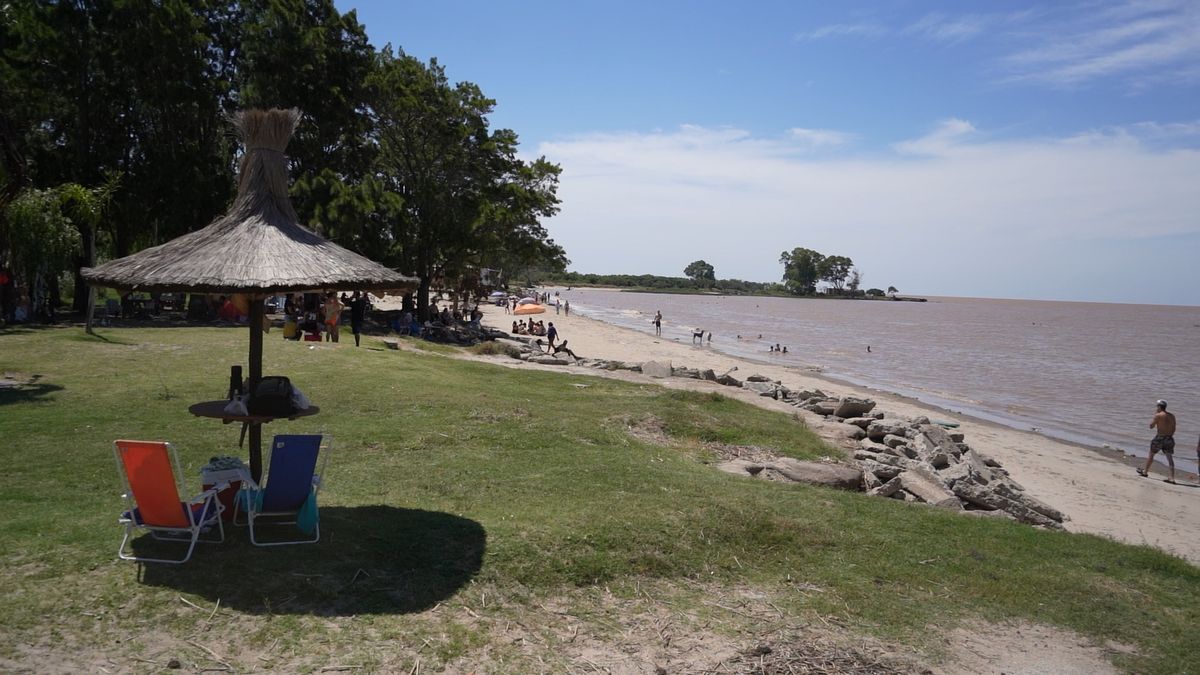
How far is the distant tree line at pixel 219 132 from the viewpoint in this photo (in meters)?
23.3

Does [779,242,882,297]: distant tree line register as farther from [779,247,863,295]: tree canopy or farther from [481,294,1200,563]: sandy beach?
[481,294,1200,563]: sandy beach

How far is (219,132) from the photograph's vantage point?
29219 millimetres

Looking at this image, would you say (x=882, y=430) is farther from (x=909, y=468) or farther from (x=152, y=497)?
(x=152, y=497)

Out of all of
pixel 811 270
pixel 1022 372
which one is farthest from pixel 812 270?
pixel 1022 372

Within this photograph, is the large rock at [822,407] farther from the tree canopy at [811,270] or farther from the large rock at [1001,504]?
the tree canopy at [811,270]

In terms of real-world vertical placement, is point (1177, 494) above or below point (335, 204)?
below

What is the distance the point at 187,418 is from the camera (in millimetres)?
10516

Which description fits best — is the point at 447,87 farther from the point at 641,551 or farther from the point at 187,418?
the point at 641,551

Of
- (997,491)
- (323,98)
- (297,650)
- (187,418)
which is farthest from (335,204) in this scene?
(297,650)

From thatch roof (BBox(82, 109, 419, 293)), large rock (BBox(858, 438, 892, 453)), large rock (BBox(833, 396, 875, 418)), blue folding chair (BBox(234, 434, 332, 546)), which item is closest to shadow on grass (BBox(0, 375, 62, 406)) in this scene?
thatch roof (BBox(82, 109, 419, 293))

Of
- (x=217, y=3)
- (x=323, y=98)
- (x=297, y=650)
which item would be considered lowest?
(x=297, y=650)

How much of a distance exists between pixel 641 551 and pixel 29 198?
62.1ft

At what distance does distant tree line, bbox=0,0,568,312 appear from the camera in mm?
23328

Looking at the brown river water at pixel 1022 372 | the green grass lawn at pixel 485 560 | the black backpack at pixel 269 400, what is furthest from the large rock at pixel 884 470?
the brown river water at pixel 1022 372
